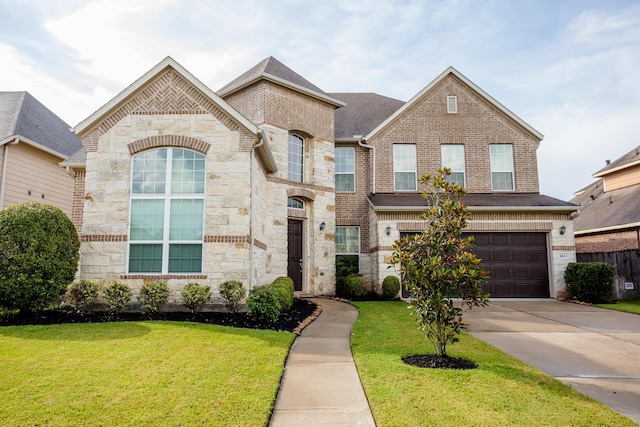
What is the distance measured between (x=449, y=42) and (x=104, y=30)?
8.14m

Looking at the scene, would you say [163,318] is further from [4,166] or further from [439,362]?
[4,166]

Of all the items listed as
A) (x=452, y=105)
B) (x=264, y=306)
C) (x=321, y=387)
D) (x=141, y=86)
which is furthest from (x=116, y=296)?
(x=452, y=105)

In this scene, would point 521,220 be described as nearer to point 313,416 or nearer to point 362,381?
point 362,381

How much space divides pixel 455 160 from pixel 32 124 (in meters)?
16.6

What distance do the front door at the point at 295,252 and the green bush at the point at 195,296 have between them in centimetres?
555

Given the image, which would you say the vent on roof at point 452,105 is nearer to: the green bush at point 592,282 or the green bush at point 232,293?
the green bush at point 592,282

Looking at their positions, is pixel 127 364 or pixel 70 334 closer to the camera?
pixel 127 364

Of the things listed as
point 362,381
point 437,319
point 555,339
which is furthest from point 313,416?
point 555,339

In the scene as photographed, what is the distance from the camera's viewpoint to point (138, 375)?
4883 millimetres

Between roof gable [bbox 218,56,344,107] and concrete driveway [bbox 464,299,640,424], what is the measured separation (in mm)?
9018

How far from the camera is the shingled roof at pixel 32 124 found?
15242 mm

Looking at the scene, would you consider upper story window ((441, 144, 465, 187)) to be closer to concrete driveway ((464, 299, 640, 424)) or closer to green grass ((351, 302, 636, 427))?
concrete driveway ((464, 299, 640, 424))

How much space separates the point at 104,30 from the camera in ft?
30.0

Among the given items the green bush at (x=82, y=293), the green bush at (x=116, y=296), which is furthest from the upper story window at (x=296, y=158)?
the green bush at (x=82, y=293)
